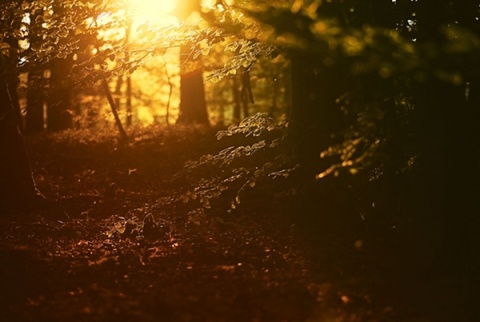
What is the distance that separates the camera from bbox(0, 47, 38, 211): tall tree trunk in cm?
1198

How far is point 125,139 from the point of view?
19.9 metres

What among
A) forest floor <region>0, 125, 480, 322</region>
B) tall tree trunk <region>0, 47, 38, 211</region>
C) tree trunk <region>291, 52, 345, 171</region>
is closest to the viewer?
forest floor <region>0, 125, 480, 322</region>

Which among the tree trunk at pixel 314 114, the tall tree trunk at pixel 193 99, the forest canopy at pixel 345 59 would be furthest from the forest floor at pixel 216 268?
the tall tree trunk at pixel 193 99

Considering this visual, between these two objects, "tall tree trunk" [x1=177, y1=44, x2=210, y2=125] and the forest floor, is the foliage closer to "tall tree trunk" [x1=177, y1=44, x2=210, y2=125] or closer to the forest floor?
the forest floor

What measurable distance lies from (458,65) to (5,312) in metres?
5.80

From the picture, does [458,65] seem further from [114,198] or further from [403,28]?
[114,198]

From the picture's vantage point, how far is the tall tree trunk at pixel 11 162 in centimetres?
1198

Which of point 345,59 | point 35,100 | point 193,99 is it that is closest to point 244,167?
point 35,100

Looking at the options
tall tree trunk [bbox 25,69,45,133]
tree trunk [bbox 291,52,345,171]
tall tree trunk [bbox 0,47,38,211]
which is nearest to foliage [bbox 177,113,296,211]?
tree trunk [bbox 291,52,345,171]

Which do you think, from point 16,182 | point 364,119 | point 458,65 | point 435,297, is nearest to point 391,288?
point 435,297

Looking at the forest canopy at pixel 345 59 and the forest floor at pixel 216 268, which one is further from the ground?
the forest canopy at pixel 345 59

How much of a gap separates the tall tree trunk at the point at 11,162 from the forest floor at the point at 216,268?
47 cm

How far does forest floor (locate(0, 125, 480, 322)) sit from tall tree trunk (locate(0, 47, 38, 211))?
474 mm

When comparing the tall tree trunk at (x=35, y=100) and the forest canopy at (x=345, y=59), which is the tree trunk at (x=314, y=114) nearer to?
the forest canopy at (x=345, y=59)
